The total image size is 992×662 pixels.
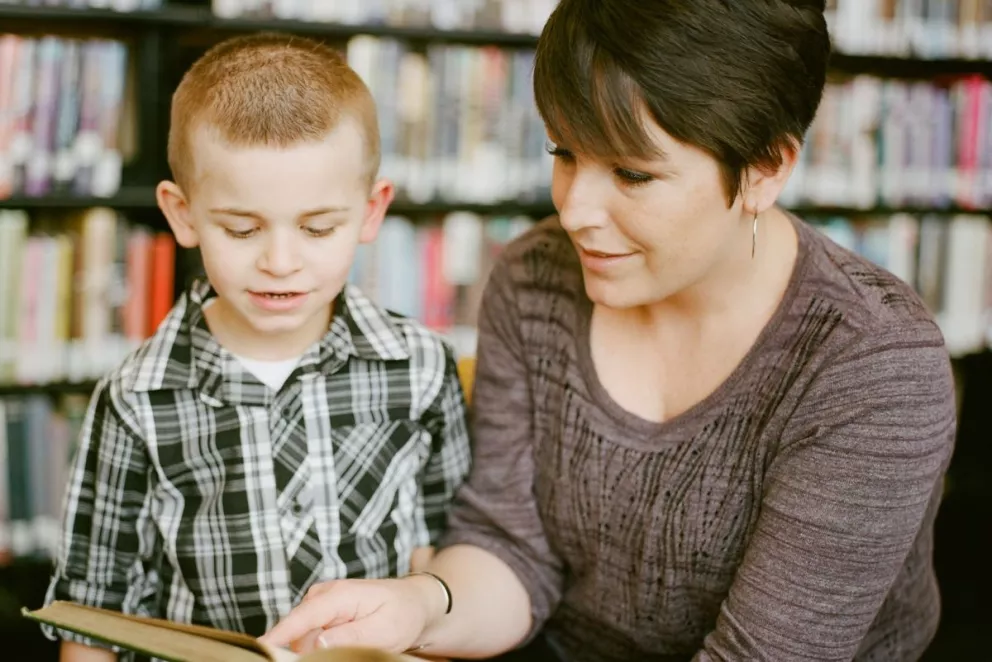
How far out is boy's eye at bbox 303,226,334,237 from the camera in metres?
1.08

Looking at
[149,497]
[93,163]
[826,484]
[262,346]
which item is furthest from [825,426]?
[93,163]

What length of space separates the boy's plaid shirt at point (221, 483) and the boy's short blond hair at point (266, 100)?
0.71ft

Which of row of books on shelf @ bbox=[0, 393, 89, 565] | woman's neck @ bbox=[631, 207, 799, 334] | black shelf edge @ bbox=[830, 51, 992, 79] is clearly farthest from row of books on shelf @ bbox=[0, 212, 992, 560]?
woman's neck @ bbox=[631, 207, 799, 334]

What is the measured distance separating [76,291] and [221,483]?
1.06 meters

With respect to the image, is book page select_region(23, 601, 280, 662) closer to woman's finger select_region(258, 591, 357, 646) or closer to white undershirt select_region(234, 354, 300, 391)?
woman's finger select_region(258, 591, 357, 646)

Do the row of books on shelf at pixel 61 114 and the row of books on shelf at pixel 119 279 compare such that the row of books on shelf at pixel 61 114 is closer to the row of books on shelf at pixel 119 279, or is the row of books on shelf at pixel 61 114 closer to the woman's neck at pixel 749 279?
the row of books on shelf at pixel 119 279

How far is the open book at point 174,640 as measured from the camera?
30.7 inches

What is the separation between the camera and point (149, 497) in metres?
1.18

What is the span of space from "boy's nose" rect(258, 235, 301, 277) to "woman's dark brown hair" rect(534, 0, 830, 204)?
30cm

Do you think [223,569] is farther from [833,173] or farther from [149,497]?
[833,173]

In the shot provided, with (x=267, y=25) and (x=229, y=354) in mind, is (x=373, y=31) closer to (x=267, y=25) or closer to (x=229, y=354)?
(x=267, y=25)

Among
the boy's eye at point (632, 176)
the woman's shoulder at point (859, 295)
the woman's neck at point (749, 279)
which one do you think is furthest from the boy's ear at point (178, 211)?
the woman's shoulder at point (859, 295)

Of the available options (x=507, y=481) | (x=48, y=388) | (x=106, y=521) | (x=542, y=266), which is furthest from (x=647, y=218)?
(x=48, y=388)

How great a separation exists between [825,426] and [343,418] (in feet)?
1.75
